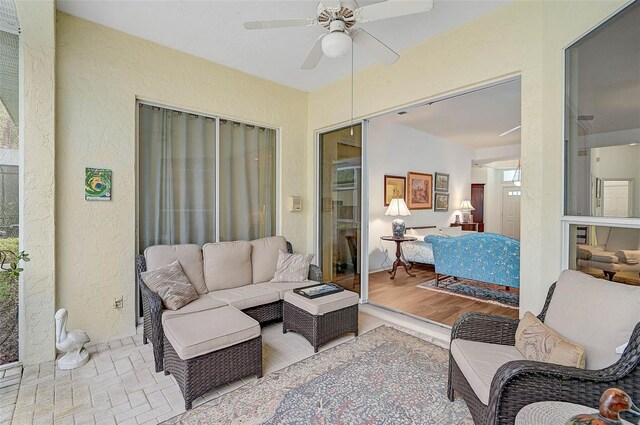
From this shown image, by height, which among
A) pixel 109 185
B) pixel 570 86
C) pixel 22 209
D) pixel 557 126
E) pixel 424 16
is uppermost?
pixel 424 16

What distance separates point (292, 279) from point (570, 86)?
10.00 ft

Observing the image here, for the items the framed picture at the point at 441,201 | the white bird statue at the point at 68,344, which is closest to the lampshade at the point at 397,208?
the framed picture at the point at 441,201

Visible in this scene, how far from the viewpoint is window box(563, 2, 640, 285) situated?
5.66 ft

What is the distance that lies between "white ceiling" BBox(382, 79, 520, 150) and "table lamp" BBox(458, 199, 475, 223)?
1517 millimetres

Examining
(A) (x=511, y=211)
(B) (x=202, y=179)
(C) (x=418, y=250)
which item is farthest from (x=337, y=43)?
(A) (x=511, y=211)

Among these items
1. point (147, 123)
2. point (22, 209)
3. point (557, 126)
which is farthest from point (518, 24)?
point (22, 209)

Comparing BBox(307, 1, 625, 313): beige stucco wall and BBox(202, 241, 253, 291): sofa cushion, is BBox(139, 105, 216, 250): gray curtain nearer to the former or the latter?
BBox(202, 241, 253, 291): sofa cushion

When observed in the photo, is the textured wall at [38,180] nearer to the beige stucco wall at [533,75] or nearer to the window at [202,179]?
the window at [202,179]

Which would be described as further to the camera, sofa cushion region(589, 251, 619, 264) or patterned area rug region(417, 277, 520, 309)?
patterned area rug region(417, 277, 520, 309)

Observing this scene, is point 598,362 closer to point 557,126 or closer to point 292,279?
point 557,126

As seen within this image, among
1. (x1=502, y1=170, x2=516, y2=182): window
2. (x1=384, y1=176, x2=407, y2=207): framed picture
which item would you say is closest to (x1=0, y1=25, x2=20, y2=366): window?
(x1=384, y1=176, x2=407, y2=207): framed picture

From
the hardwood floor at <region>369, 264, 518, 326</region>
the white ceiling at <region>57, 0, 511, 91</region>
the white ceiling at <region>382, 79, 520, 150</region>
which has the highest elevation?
the white ceiling at <region>57, 0, 511, 91</region>

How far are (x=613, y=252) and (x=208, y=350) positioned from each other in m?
2.70

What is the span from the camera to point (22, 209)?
8.00ft
